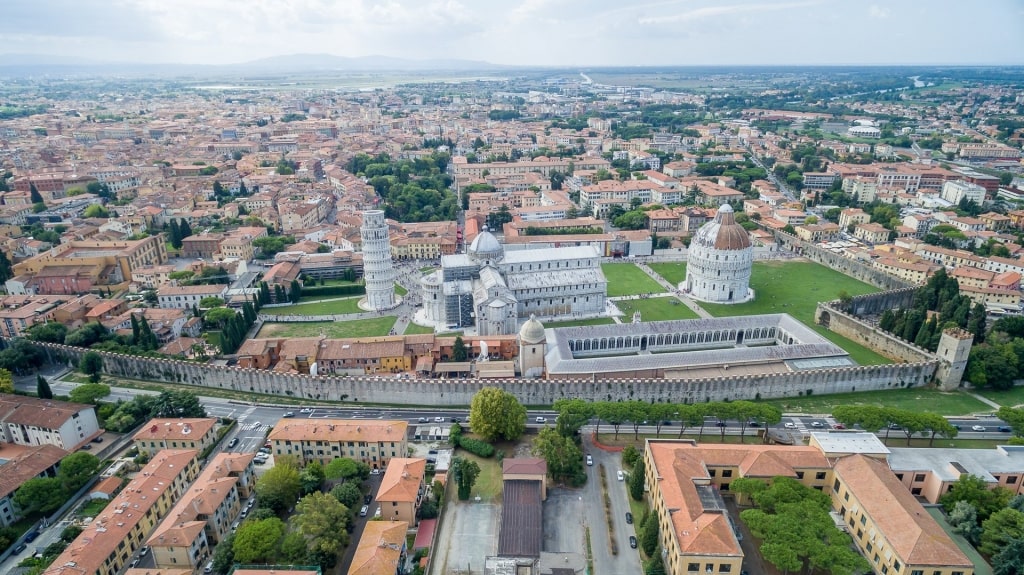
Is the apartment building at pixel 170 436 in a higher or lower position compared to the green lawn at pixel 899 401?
higher

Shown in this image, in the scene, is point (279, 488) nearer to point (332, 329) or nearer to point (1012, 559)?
point (332, 329)

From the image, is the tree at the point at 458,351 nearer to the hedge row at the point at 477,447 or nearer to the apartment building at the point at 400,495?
the hedge row at the point at 477,447

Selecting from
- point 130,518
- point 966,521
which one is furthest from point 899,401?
point 130,518

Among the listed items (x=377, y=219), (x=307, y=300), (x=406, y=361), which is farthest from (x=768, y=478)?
(x=307, y=300)

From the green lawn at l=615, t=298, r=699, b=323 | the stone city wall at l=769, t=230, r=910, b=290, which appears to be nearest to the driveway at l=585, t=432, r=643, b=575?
the green lawn at l=615, t=298, r=699, b=323

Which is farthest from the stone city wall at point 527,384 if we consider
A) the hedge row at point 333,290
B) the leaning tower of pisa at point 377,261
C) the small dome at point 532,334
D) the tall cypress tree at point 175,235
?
the tall cypress tree at point 175,235

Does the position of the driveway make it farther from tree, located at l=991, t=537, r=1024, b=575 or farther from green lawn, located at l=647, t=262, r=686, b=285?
green lawn, located at l=647, t=262, r=686, b=285
